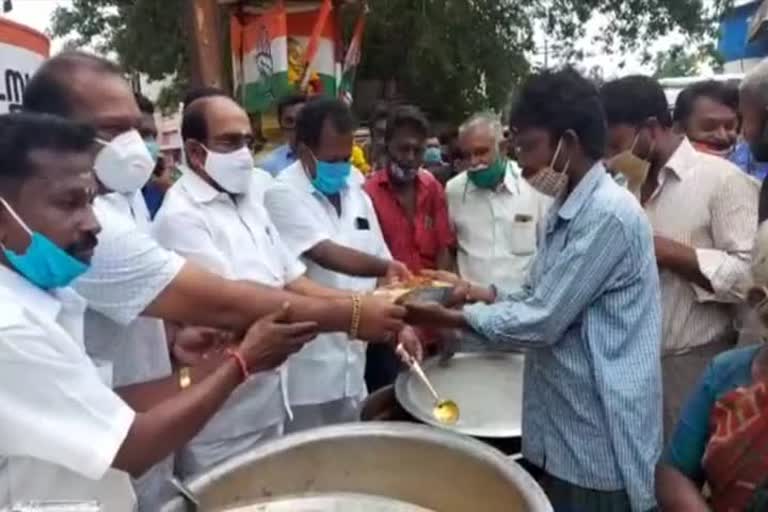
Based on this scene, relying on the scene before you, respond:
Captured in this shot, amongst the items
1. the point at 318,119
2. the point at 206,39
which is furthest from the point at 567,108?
the point at 206,39

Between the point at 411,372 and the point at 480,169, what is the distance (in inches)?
62.7

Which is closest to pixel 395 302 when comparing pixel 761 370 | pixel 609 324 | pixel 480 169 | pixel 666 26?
pixel 609 324

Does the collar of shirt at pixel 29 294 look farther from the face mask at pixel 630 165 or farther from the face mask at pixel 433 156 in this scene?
the face mask at pixel 433 156

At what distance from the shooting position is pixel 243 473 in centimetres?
155

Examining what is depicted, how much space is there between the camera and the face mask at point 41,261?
1.26 meters

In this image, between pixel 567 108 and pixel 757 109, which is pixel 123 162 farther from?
pixel 757 109

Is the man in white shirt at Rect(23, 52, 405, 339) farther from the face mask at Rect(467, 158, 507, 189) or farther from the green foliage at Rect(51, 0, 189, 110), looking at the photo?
the green foliage at Rect(51, 0, 189, 110)

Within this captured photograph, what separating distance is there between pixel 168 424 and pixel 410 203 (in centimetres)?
259

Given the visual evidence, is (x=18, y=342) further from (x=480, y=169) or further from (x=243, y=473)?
Result: (x=480, y=169)

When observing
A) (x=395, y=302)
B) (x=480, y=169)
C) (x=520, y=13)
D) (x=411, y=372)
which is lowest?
(x=411, y=372)

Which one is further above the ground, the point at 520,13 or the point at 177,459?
the point at 520,13

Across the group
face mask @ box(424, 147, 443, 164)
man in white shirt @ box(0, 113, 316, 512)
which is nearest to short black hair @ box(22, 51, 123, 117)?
man in white shirt @ box(0, 113, 316, 512)

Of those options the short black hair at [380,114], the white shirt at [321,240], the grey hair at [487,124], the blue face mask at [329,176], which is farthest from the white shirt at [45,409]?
the short black hair at [380,114]

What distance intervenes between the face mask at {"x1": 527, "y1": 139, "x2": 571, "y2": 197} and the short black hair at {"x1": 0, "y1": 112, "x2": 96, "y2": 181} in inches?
42.2
